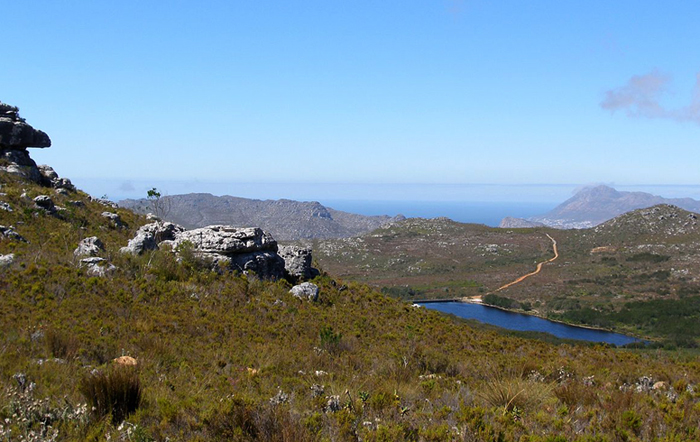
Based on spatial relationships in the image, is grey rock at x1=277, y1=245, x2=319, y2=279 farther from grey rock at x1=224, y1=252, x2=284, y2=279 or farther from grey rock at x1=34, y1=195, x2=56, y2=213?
grey rock at x1=34, y1=195, x2=56, y2=213

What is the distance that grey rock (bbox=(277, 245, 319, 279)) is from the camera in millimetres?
18389

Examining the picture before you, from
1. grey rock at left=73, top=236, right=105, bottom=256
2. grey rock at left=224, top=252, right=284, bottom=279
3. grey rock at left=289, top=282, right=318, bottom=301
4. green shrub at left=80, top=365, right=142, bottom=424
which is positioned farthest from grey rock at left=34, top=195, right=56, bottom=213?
green shrub at left=80, top=365, right=142, bottom=424

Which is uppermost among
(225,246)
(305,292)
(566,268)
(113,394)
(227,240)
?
(227,240)

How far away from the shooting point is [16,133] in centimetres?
2278

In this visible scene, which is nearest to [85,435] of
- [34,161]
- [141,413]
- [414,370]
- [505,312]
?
[141,413]

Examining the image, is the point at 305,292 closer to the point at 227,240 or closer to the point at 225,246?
the point at 225,246

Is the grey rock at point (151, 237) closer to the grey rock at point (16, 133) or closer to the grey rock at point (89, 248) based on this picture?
the grey rock at point (89, 248)

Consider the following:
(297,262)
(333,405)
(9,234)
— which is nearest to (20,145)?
(9,234)

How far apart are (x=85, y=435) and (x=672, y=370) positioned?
12.1m

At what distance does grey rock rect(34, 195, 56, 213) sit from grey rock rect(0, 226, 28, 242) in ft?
11.1

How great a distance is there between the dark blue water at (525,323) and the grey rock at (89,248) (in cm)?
Result: 4576

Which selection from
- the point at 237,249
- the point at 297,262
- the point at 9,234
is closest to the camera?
the point at 9,234

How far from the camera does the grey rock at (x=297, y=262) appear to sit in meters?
18.4

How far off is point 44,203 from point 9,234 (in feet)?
14.2
